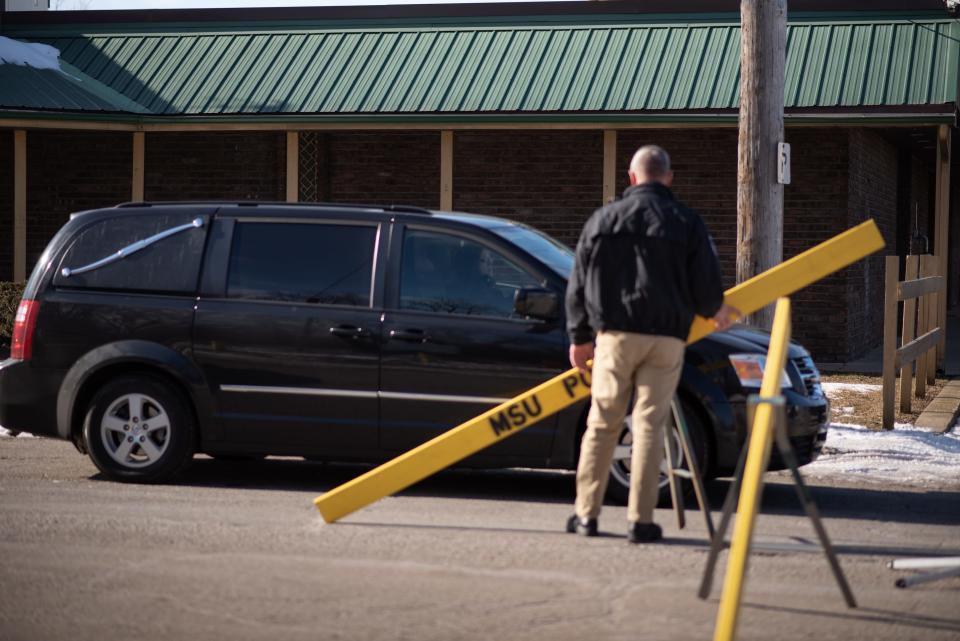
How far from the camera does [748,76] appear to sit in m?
10.9

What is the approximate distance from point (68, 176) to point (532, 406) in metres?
14.5

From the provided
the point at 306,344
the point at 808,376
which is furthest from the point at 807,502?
the point at 306,344

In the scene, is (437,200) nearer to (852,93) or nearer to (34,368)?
(852,93)

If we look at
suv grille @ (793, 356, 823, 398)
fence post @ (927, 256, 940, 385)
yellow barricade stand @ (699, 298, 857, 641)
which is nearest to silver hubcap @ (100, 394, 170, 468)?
suv grille @ (793, 356, 823, 398)

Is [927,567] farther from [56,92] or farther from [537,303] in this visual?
[56,92]

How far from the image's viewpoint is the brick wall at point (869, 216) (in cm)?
1744

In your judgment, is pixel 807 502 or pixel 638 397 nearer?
pixel 807 502

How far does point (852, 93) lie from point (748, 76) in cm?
634

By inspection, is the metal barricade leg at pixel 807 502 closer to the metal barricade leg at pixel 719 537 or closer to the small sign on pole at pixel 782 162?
the metal barricade leg at pixel 719 537

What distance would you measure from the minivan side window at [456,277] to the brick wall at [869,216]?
9514 mm

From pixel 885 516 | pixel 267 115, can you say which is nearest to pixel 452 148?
pixel 267 115

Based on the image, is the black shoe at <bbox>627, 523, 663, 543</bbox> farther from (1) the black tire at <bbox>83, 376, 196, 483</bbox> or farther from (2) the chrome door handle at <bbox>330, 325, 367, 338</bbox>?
(1) the black tire at <bbox>83, 376, 196, 483</bbox>

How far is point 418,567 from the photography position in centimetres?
664

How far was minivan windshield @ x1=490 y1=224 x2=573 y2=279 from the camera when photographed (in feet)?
28.4
